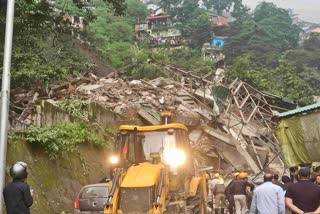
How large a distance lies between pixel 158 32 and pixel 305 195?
8085 cm

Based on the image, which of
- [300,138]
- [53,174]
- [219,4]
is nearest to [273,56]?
[219,4]

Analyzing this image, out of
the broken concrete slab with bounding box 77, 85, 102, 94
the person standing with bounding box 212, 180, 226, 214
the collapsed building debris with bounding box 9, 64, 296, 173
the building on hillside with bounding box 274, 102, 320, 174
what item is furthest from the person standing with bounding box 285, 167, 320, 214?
the broken concrete slab with bounding box 77, 85, 102, 94

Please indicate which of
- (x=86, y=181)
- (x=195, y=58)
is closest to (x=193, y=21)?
(x=195, y=58)

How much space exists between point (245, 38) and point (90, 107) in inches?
2080

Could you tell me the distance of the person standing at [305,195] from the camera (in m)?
7.20

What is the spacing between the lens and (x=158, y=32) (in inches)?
3410

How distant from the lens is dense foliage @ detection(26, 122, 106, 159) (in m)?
15.6

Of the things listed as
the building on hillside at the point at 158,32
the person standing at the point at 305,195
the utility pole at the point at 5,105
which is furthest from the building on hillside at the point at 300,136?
the building on hillside at the point at 158,32

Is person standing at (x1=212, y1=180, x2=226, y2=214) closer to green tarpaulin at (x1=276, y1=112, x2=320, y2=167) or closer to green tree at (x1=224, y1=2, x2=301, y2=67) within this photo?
green tarpaulin at (x1=276, y1=112, x2=320, y2=167)

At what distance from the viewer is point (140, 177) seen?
9.95 meters

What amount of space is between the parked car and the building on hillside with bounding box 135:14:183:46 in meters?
60.2

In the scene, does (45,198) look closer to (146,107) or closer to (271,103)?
(146,107)

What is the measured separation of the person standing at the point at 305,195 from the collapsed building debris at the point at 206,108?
1599cm

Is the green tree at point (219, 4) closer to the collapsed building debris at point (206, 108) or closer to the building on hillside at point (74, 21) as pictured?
the building on hillside at point (74, 21)
